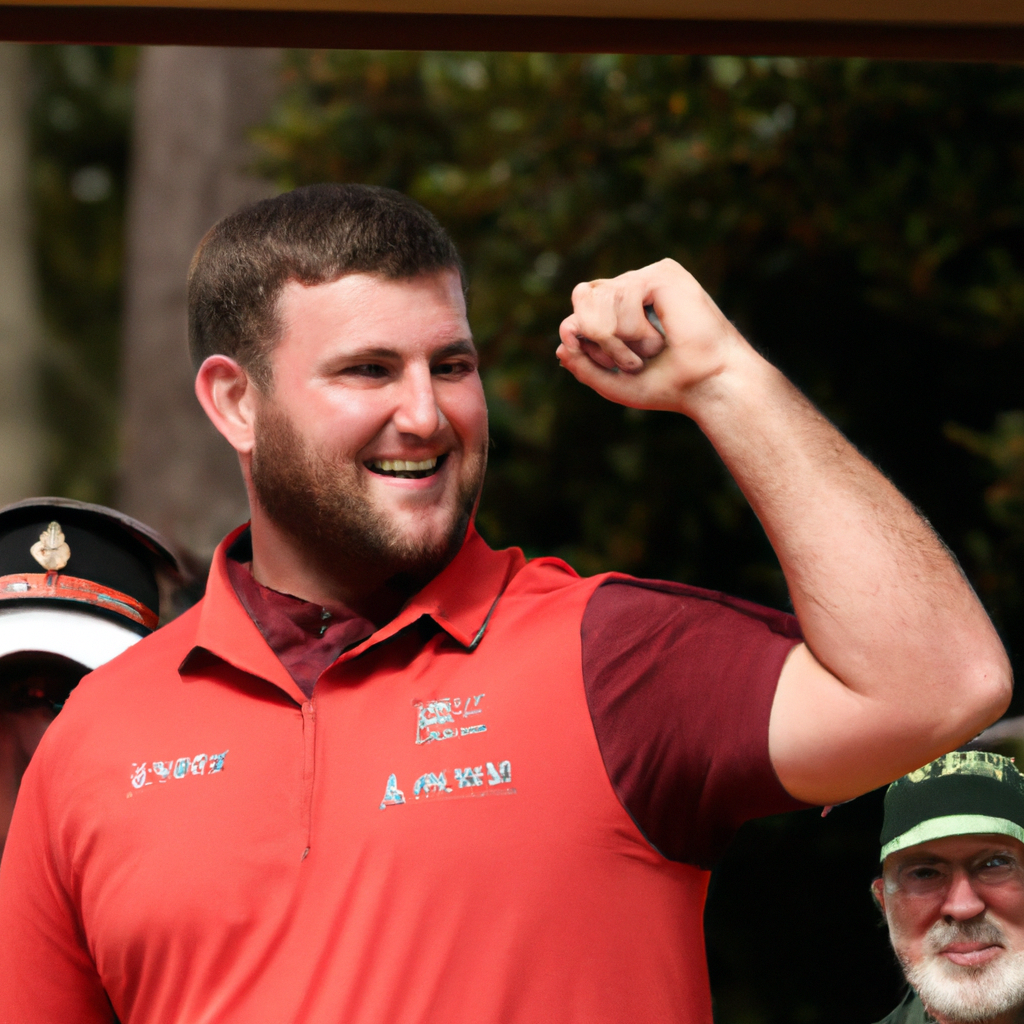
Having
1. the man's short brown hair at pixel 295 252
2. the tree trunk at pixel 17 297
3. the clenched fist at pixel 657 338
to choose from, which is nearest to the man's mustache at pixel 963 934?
the clenched fist at pixel 657 338

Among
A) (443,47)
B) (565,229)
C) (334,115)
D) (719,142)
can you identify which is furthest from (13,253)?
(443,47)

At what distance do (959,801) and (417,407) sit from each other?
1077mm

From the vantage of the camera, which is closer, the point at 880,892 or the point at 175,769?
the point at 175,769

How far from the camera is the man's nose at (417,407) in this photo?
2213 millimetres

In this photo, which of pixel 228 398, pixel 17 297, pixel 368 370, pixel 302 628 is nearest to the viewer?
pixel 368 370

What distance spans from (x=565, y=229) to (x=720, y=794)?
12.3 feet

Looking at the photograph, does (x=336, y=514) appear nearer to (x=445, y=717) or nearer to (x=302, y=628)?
(x=302, y=628)

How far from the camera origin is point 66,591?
110 inches

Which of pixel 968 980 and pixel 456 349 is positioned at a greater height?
pixel 456 349

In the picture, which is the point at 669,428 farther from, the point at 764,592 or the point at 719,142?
the point at 719,142

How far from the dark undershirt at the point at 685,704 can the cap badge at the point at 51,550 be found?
127cm

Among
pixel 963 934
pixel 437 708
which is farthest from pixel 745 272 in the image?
pixel 437 708

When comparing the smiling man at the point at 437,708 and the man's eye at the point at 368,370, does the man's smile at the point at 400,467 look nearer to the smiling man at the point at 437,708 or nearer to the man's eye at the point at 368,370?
the smiling man at the point at 437,708

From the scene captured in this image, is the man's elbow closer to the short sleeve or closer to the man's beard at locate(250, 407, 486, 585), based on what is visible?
the man's beard at locate(250, 407, 486, 585)
